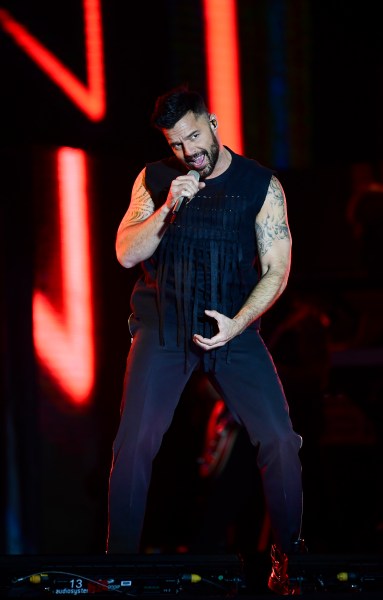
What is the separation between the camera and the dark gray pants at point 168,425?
122 inches

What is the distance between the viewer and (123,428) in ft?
10.3

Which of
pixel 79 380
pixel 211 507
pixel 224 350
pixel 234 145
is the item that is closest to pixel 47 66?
pixel 234 145

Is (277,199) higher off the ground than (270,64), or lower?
lower

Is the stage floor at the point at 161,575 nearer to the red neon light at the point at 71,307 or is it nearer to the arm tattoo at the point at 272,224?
the arm tattoo at the point at 272,224

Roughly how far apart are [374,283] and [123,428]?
2.75m

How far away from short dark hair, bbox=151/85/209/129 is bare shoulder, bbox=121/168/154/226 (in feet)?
0.93

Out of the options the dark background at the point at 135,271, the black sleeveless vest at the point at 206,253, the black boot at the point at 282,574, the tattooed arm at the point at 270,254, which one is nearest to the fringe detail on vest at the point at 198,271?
the black sleeveless vest at the point at 206,253

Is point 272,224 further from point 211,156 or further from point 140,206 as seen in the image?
point 140,206

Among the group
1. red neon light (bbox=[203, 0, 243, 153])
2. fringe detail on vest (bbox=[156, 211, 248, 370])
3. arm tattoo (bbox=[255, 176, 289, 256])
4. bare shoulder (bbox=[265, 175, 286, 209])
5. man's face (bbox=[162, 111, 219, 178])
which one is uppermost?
red neon light (bbox=[203, 0, 243, 153])

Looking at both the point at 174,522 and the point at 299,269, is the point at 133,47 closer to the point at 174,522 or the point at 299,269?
the point at 299,269

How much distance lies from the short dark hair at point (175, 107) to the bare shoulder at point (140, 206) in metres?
0.28

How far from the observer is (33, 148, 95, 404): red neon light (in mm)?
5070

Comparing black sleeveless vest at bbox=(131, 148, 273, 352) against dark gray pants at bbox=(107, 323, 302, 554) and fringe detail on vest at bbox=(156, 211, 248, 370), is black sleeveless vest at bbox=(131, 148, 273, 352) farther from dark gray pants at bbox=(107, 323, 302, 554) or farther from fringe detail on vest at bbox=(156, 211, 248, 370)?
dark gray pants at bbox=(107, 323, 302, 554)

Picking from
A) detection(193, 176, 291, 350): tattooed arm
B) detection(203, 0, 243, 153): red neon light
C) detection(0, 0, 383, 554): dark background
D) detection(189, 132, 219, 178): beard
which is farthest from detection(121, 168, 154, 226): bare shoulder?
detection(203, 0, 243, 153): red neon light
